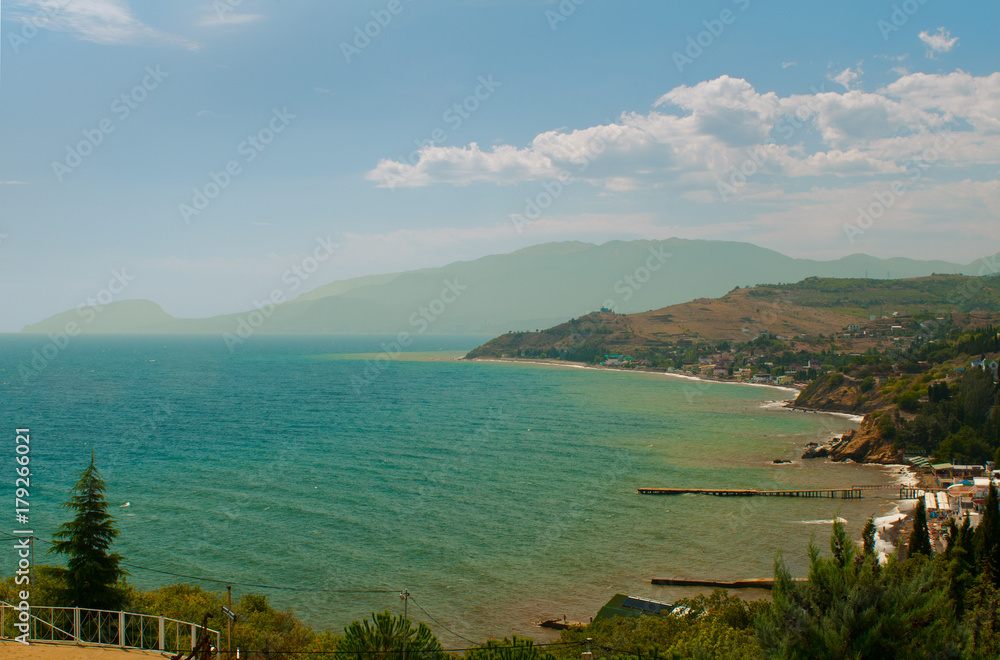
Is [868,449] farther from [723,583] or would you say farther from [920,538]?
[723,583]

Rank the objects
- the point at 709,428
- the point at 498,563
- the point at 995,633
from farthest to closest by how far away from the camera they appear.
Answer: the point at 709,428
the point at 498,563
the point at 995,633

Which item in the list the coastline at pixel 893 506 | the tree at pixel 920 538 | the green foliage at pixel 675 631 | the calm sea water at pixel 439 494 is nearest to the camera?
the green foliage at pixel 675 631

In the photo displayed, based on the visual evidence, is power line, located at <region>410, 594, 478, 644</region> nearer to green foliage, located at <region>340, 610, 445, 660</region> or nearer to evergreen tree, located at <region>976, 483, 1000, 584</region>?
green foliage, located at <region>340, 610, 445, 660</region>

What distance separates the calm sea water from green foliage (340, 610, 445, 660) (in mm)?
7144

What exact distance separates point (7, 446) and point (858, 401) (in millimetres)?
100274

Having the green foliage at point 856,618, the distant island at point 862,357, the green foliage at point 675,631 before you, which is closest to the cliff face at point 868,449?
the distant island at point 862,357

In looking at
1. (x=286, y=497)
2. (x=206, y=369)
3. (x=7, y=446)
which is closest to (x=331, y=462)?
(x=286, y=497)

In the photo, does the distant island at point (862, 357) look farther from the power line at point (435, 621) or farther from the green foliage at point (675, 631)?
the power line at point (435, 621)

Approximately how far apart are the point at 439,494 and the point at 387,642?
26786mm

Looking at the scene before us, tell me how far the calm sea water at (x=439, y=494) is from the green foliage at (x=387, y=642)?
714cm

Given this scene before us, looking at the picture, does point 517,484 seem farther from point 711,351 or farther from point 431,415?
point 711,351

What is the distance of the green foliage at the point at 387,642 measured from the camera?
17500 millimetres

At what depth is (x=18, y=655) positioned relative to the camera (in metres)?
13.2

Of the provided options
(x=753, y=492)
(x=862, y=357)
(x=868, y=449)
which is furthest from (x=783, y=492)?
(x=862, y=357)
